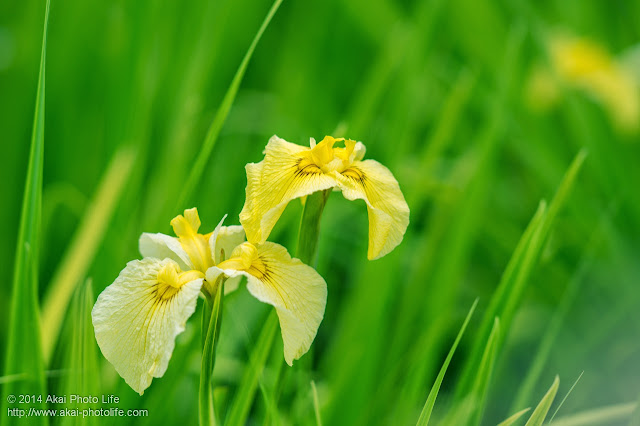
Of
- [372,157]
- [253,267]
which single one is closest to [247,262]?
[253,267]

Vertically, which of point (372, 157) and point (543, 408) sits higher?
point (372, 157)

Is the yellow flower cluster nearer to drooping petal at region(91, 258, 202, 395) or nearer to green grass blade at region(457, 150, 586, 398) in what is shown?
drooping petal at region(91, 258, 202, 395)

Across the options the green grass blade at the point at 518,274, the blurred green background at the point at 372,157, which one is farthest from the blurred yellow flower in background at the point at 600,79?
the green grass blade at the point at 518,274

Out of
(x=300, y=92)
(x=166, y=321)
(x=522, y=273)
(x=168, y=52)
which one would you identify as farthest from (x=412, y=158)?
(x=166, y=321)

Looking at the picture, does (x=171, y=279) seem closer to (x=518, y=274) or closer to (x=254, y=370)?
(x=254, y=370)

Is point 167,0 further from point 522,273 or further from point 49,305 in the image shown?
point 522,273

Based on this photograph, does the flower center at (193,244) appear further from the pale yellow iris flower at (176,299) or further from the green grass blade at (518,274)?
the green grass blade at (518,274)

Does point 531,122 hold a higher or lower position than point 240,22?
lower
